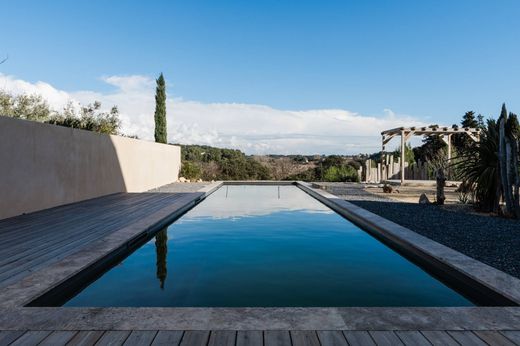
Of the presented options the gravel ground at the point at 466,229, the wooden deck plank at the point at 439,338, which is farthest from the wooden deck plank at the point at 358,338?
the gravel ground at the point at 466,229

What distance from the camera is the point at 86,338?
6.81 ft

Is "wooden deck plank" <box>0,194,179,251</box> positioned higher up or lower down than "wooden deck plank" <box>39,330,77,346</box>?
higher up

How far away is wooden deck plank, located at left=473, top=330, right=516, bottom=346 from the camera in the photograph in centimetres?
204

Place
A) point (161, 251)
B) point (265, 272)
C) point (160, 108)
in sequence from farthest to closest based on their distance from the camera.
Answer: point (160, 108) → point (161, 251) → point (265, 272)

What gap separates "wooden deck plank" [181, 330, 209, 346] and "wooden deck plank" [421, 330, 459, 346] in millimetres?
1198

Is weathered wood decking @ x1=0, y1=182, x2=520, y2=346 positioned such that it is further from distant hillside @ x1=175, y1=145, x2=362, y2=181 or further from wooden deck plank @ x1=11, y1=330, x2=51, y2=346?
distant hillside @ x1=175, y1=145, x2=362, y2=181

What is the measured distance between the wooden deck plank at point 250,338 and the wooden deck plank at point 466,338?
1.05 metres

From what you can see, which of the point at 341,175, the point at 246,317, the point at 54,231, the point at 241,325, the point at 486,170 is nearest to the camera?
the point at 241,325

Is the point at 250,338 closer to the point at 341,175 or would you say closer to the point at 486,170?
the point at 486,170

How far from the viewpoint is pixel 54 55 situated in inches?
608

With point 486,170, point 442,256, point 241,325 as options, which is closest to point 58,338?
point 241,325

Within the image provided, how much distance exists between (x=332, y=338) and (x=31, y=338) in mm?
1615

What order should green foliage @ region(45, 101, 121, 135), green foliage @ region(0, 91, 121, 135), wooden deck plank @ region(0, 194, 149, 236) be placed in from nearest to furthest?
wooden deck plank @ region(0, 194, 149, 236) → green foliage @ region(0, 91, 121, 135) → green foliage @ region(45, 101, 121, 135)

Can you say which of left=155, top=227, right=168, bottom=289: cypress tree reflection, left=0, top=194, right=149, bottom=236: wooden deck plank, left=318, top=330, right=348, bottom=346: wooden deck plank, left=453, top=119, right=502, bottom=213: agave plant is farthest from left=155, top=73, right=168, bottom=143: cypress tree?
left=318, top=330, right=348, bottom=346: wooden deck plank
